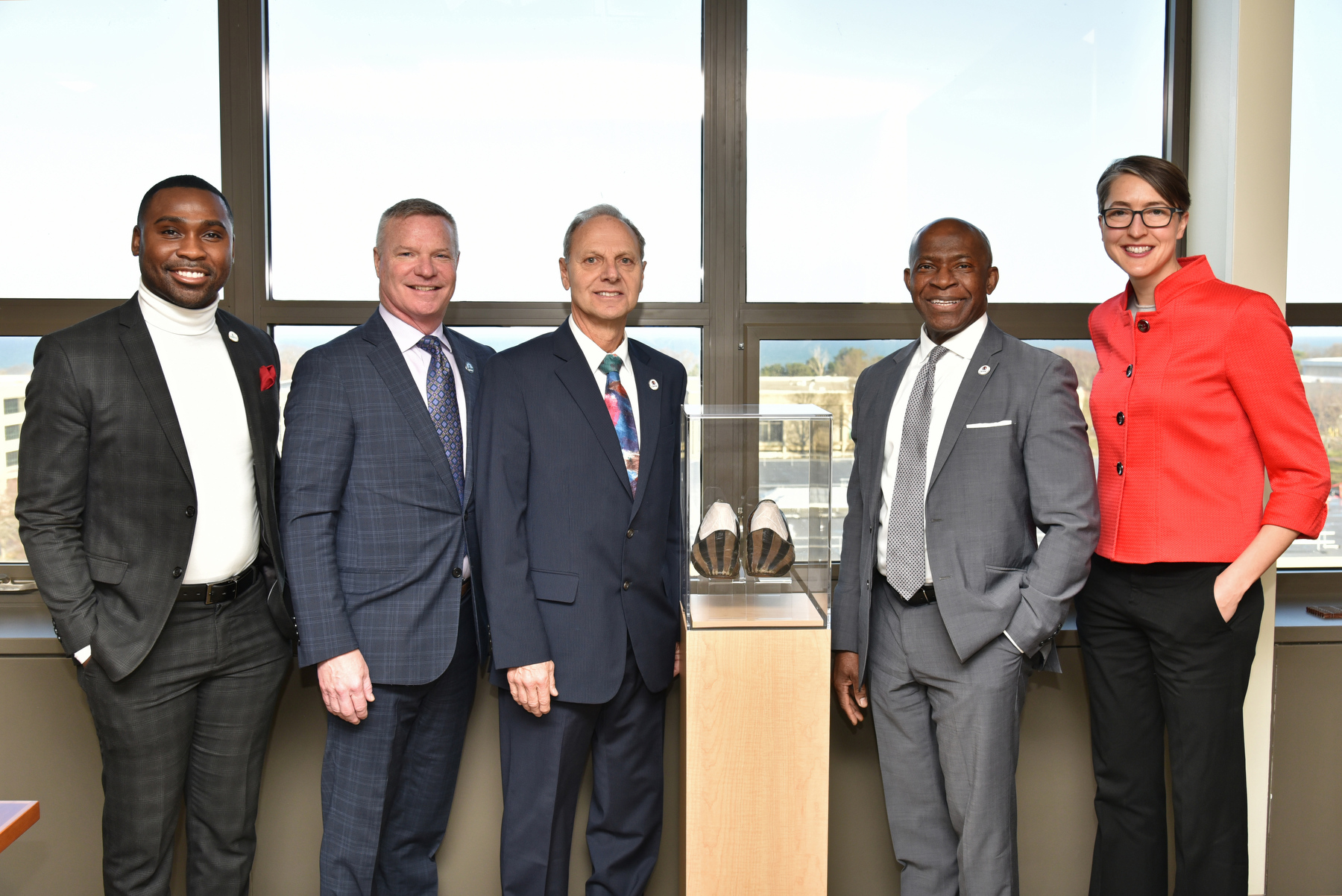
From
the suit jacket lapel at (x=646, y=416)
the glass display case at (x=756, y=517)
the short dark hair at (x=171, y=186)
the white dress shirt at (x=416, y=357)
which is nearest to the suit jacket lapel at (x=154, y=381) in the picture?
the short dark hair at (x=171, y=186)

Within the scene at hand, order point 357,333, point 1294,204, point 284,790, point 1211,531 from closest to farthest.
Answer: point 1211,531, point 357,333, point 284,790, point 1294,204

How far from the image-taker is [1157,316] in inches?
82.3

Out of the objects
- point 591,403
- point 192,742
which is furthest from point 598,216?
point 192,742

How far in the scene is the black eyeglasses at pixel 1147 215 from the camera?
6.74 ft

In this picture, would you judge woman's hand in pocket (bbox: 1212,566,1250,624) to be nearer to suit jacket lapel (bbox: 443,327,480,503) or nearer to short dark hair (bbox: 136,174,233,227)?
suit jacket lapel (bbox: 443,327,480,503)

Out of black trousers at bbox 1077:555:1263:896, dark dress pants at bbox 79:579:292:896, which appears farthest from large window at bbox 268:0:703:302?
black trousers at bbox 1077:555:1263:896

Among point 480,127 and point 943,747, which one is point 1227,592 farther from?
point 480,127

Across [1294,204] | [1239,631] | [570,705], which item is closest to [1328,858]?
[1239,631]

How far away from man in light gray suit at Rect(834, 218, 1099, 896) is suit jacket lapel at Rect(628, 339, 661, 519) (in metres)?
0.58

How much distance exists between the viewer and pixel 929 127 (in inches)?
113

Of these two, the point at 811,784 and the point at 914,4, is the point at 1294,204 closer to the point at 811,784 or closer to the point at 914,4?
the point at 914,4

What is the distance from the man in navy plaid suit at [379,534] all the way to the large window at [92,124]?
121 centimetres

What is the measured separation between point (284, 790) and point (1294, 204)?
382 cm

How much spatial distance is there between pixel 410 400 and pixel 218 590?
630 mm
